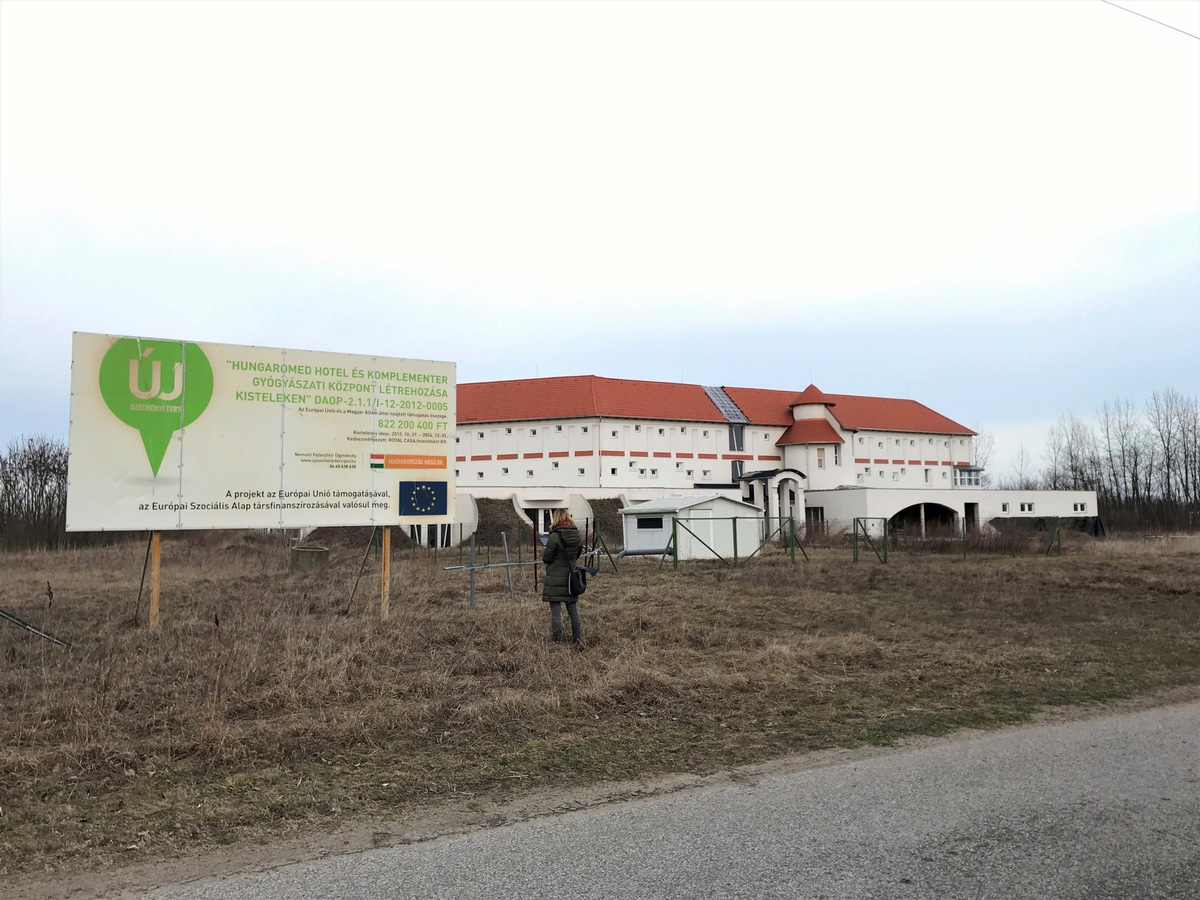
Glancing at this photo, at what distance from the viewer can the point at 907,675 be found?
1042 centimetres

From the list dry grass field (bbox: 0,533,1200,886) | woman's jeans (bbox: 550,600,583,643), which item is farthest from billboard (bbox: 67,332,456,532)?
woman's jeans (bbox: 550,600,583,643)

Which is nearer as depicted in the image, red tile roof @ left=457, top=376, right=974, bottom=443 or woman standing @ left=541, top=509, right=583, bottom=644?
woman standing @ left=541, top=509, right=583, bottom=644

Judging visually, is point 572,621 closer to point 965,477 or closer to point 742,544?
point 742,544

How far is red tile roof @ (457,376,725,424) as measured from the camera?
7794 cm

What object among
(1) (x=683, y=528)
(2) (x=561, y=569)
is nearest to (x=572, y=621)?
(2) (x=561, y=569)

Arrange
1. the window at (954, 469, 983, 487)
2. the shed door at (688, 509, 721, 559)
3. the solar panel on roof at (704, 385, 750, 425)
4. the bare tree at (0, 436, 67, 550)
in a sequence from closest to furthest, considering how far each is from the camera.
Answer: the shed door at (688, 509, 721, 559) → the bare tree at (0, 436, 67, 550) → the solar panel on roof at (704, 385, 750, 425) → the window at (954, 469, 983, 487)

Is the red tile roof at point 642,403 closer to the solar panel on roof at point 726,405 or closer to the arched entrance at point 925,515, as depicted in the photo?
the solar panel on roof at point 726,405

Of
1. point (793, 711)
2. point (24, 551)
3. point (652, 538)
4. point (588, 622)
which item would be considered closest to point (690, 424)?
point (652, 538)

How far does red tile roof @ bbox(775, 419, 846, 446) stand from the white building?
11 cm

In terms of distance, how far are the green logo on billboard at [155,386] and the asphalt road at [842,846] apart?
970cm

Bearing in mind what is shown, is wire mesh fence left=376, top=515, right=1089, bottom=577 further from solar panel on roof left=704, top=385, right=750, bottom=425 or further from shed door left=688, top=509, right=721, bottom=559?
solar panel on roof left=704, top=385, right=750, bottom=425

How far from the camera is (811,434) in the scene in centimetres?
8062

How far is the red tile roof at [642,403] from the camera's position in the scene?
78.4 m

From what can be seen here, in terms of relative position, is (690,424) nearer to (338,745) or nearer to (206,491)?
(206,491)
